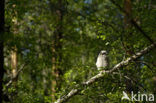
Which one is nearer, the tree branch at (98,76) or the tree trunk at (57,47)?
the tree branch at (98,76)

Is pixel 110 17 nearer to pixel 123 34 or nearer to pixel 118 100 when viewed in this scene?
pixel 123 34

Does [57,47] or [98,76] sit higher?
[57,47]

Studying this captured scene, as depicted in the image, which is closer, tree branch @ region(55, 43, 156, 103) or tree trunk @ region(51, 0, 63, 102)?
tree branch @ region(55, 43, 156, 103)

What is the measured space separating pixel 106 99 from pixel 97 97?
9.8 inches

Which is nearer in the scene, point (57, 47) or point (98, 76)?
point (98, 76)

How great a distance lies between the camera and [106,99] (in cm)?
436

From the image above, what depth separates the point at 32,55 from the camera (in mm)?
5953

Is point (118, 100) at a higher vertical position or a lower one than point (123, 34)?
lower

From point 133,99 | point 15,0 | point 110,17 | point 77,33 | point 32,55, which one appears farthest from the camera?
point 77,33

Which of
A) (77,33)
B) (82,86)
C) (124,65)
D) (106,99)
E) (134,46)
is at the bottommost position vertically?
(106,99)

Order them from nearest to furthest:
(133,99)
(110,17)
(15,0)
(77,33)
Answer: (133,99) < (15,0) < (110,17) < (77,33)

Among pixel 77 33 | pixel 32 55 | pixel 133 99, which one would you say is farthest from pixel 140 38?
pixel 77 33

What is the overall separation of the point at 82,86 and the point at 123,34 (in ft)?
3.94

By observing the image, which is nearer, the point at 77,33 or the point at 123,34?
the point at 123,34
